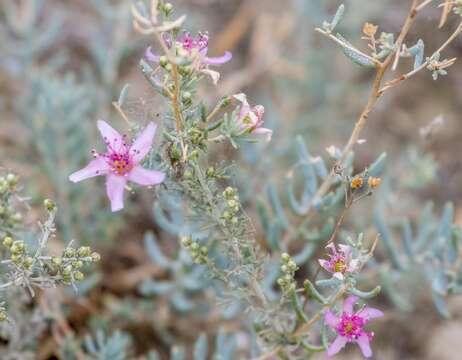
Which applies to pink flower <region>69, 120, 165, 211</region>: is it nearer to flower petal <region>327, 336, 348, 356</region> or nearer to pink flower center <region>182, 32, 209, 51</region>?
pink flower center <region>182, 32, 209, 51</region>

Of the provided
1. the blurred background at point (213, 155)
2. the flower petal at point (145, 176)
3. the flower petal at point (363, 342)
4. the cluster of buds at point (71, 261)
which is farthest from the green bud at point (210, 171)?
the flower petal at point (363, 342)

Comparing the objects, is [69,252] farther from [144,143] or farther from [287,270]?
[287,270]

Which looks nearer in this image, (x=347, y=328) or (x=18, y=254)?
(x=18, y=254)

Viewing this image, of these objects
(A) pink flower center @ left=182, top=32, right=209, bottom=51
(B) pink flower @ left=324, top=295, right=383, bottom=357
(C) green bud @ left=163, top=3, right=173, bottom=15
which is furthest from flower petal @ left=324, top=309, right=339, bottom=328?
(C) green bud @ left=163, top=3, right=173, bottom=15

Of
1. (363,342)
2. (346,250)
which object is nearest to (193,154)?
(346,250)

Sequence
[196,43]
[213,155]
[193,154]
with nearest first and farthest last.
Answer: [193,154] < [196,43] < [213,155]

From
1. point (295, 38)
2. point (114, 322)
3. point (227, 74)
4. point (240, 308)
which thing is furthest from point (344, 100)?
point (114, 322)

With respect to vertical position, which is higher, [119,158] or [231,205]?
[119,158]

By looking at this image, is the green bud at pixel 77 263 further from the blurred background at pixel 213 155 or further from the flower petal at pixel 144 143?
the blurred background at pixel 213 155
